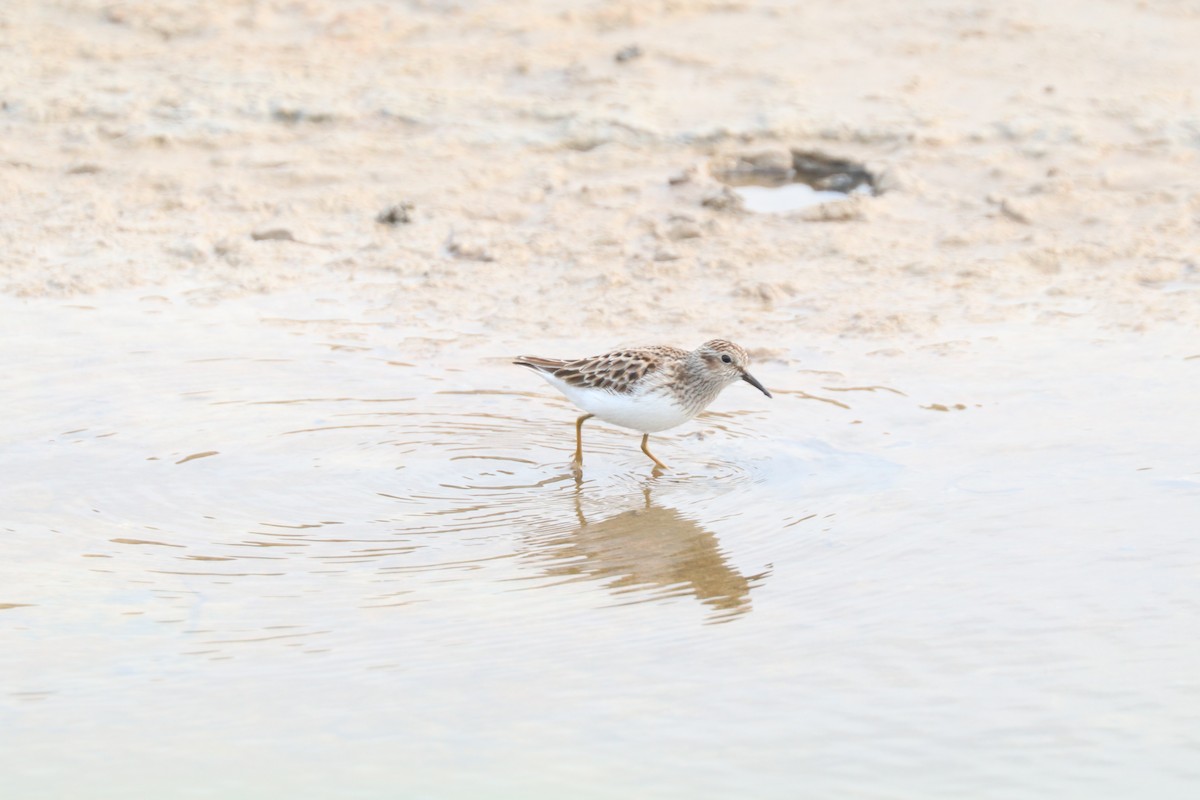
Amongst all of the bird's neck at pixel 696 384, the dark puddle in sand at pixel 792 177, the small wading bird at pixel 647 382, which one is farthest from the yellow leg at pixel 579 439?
the dark puddle in sand at pixel 792 177

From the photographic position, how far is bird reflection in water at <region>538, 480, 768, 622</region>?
18.1 ft

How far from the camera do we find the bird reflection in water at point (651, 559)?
18.1ft

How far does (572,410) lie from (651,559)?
83.8 inches

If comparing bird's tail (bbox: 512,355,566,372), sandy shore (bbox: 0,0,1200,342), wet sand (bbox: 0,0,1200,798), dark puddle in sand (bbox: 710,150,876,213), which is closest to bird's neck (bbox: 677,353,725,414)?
wet sand (bbox: 0,0,1200,798)

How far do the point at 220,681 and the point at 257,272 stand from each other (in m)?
4.86

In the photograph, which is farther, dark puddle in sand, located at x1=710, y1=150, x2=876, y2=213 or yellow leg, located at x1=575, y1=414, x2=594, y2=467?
dark puddle in sand, located at x1=710, y1=150, x2=876, y2=213

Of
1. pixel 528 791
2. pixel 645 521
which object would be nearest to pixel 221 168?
pixel 645 521

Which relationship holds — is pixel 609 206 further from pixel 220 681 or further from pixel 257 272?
pixel 220 681

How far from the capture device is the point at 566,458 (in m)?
7.24

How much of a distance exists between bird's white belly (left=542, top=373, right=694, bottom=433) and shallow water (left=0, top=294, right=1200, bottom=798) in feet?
0.70

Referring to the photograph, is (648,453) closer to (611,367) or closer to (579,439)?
(579,439)

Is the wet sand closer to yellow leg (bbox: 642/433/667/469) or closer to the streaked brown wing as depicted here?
yellow leg (bbox: 642/433/667/469)

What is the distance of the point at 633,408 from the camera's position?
7.01m

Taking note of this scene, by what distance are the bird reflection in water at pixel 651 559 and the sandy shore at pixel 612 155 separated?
2.38 meters
